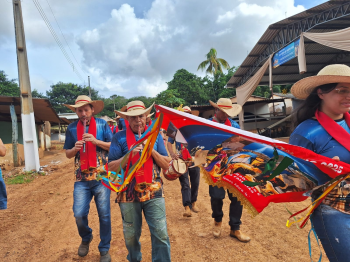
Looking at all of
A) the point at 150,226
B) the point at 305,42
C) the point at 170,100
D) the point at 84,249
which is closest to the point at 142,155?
the point at 150,226

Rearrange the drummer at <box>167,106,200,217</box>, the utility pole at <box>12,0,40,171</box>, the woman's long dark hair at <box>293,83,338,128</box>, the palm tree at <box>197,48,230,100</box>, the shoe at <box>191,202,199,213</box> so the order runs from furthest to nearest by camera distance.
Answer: the palm tree at <box>197,48,230,100</box> → the utility pole at <box>12,0,40,171</box> → the shoe at <box>191,202,199,213</box> → the drummer at <box>167,106,200,217</box> → the woman's long dark hair at <box>293,83,338,128</box>

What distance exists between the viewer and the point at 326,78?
5.95 ft

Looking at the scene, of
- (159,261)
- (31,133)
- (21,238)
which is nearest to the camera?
(159,261)

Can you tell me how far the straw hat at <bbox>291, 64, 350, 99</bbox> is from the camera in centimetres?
175

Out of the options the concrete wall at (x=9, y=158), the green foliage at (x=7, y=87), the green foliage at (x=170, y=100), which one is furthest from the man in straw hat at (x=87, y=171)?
the green foliage at (x=7, y=87)

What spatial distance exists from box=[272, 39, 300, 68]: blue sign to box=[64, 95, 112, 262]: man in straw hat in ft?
35.2

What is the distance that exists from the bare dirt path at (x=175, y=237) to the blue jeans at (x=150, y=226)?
84cm

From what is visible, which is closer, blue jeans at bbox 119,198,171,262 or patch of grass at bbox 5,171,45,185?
blue jeans at bbox 119,198,171,262

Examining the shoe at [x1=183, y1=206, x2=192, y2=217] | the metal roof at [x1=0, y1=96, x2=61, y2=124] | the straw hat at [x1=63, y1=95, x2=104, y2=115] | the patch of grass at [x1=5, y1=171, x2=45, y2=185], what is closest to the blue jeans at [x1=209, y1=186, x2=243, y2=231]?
the shoe at [x1=183, y1=206, x2=192, y2=217]

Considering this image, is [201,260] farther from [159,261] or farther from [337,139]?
[337,139]

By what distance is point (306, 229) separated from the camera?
3.75 metres

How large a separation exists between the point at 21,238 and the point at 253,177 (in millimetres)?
4145

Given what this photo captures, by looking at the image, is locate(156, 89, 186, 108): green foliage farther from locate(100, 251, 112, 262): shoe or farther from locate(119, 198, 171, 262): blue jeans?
locate(119, 198, 171, 262): blue jeans

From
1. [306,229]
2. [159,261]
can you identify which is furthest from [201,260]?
[306,229]
